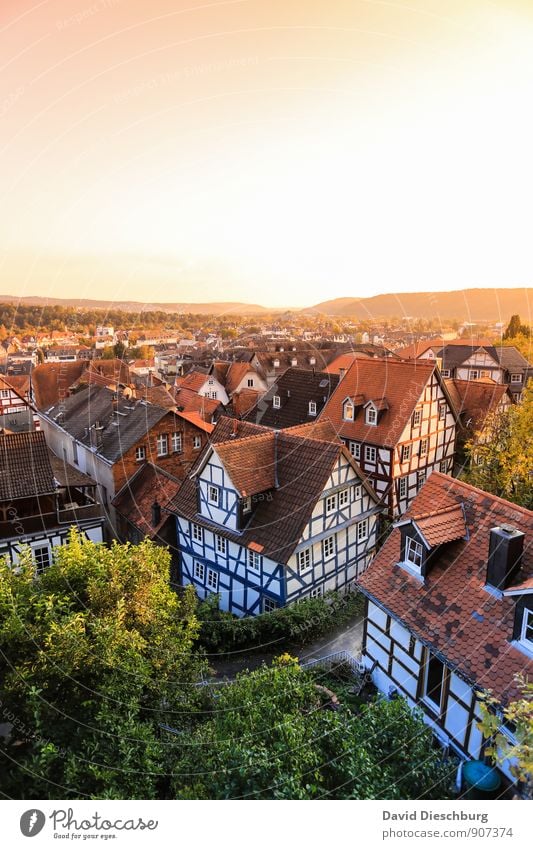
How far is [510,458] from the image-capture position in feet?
56.5

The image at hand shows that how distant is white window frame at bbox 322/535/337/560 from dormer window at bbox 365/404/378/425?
22.6 feet

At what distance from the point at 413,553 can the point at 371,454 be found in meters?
10.4

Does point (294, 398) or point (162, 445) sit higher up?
point (294, 398)

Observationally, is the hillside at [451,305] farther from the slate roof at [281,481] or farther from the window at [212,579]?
the window at [212,579]

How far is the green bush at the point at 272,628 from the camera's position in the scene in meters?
14.0

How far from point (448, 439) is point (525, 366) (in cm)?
2000

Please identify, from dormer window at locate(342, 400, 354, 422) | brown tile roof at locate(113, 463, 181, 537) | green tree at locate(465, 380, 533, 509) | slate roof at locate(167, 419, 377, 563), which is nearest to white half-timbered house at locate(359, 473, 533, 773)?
slate roof at locate(167, 419, 377, 563)

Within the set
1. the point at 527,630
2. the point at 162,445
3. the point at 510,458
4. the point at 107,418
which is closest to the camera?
the point at 527,630

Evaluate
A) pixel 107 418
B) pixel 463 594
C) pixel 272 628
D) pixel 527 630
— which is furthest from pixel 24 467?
pixel 527 630

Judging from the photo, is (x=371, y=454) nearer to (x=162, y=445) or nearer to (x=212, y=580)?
(x=212, y=580)

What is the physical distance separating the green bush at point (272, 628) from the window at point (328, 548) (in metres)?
1.56

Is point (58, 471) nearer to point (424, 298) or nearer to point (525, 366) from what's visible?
point (424, 298)

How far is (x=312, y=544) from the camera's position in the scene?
48.9 ft
